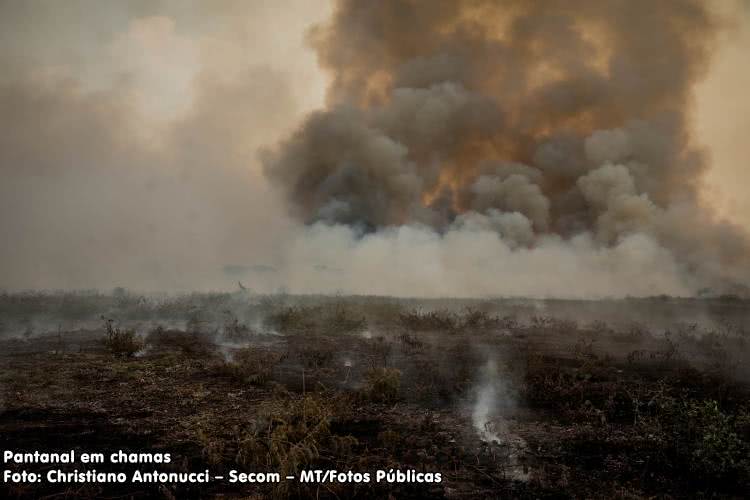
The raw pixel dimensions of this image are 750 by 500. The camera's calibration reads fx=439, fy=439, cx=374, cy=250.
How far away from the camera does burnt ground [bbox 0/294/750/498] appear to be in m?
6.93

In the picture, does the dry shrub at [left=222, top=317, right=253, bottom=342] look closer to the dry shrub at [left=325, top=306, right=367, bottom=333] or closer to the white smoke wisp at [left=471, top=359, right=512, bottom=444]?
the dry shrub at [left=325, top=306, right=367, bottom=333]

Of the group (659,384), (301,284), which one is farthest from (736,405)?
(301,284)

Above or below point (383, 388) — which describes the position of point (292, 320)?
above

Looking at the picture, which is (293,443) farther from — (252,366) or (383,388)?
(252,366)

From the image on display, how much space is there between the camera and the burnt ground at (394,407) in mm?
6934

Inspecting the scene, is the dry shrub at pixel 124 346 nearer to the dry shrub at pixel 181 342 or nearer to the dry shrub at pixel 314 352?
the dry shrub at pixel 181 342

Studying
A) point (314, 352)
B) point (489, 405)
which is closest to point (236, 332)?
point (314, 352)

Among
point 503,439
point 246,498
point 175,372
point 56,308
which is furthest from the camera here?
point 56,308

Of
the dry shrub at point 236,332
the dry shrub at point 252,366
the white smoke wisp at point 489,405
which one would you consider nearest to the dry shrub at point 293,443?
the white smoke wisp at point 489,405

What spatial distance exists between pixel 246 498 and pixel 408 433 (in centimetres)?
353

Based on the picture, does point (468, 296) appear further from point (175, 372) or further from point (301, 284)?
point (175, 372)

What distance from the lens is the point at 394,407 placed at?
10336 mm

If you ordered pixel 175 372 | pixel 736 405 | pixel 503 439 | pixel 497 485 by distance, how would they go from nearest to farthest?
pixel 497 485 < pixel 503 439 < pixel 736 405 < pixel 175 372

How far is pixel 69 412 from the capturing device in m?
9.70
